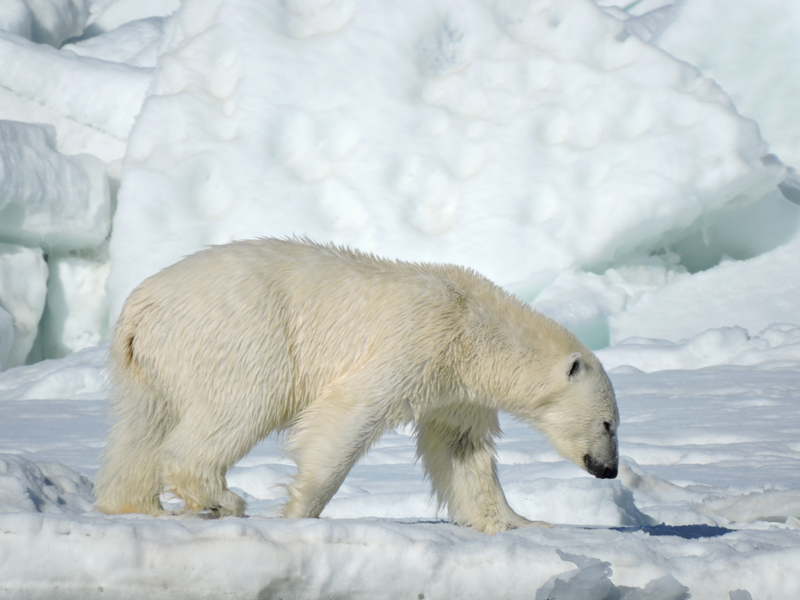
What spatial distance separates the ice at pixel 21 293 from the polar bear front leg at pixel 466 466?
643 cm

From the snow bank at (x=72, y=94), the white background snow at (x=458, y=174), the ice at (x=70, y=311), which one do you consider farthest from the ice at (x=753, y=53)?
the ice at (x=70, y=311)

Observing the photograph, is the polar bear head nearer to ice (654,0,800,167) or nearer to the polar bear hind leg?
the polar bear hind leg

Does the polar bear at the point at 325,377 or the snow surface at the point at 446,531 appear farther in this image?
the polar bear at the point at 325,377

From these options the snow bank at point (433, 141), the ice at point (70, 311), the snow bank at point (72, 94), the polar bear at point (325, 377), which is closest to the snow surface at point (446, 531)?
the polar bear at point (325, 377)

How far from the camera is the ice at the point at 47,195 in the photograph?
767 centimetres

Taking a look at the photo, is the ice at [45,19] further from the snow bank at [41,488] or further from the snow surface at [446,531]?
the snow bank at [41,488]

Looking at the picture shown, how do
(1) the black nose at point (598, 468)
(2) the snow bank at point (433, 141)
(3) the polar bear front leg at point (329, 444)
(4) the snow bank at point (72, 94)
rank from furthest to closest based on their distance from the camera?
(4) the snow bank at point (72, 94) → (2) the snow bank at point (433, 141) → (1) the black nose at point (598, 468) → (3) the polar bear front leg at point (329, 444)

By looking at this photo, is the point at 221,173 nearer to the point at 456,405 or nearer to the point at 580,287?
the point at 580,287

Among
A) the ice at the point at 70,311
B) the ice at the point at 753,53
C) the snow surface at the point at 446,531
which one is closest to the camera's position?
the snow surface at the point at 446,531

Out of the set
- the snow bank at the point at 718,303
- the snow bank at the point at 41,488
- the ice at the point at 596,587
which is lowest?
the snow bank at the point at 718,303

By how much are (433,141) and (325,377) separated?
5.43 metres

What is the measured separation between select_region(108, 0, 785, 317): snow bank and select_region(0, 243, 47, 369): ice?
133cm

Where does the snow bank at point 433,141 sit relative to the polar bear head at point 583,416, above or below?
below

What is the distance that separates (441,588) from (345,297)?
1022mm
